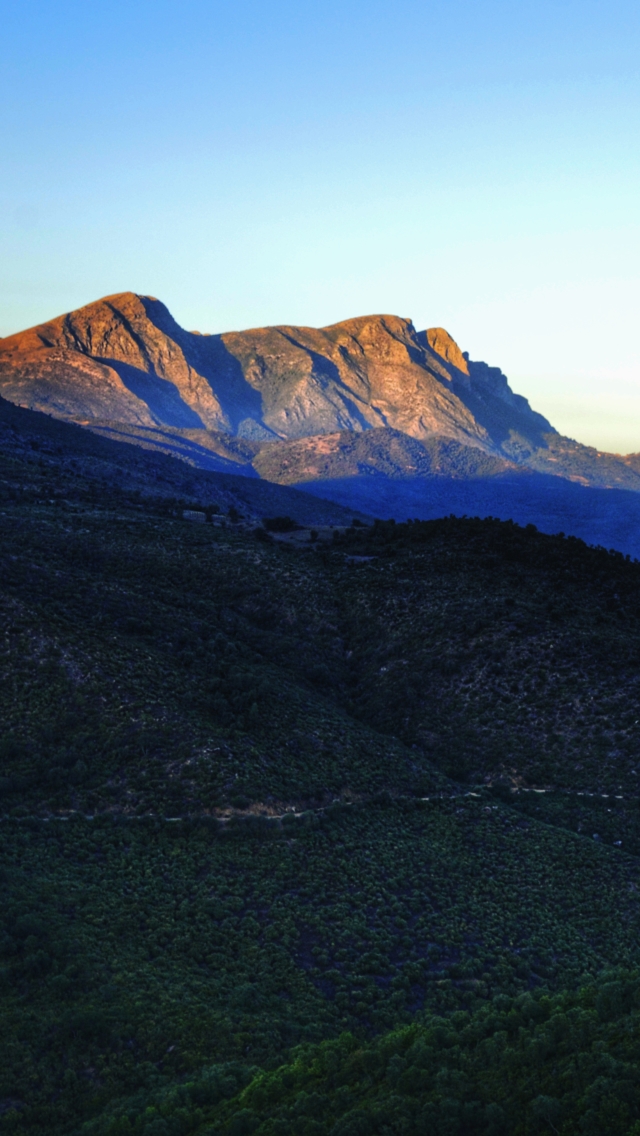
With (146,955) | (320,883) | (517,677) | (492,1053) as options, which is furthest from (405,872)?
(517,677)

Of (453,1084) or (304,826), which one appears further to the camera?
(304,826)

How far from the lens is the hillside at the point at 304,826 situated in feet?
65.0

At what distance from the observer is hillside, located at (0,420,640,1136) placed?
19812 mm

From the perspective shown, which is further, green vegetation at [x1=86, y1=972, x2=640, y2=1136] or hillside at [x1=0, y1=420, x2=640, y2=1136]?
hillside at [x1=0, y1=420, x2=640, y2=1136]

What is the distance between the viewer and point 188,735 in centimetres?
3716

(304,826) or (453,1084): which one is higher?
(453,1084)

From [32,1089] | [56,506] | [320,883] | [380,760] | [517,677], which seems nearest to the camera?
[32,1089]

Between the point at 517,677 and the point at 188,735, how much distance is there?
19.9 metres

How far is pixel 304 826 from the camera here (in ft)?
108

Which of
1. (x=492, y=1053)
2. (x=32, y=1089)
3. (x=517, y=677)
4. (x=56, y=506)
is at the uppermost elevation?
(x=56, y=506)

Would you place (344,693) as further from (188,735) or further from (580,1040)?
(580,1040)

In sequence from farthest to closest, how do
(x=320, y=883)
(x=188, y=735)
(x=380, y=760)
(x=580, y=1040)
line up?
(x=380, y=760)
(x=188, y=735)
(x=320, y=883)
(x=580, y=1040)

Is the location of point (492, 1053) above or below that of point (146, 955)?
above

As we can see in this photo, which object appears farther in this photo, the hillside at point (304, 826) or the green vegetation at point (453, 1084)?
the hillside at point (304, 826)
